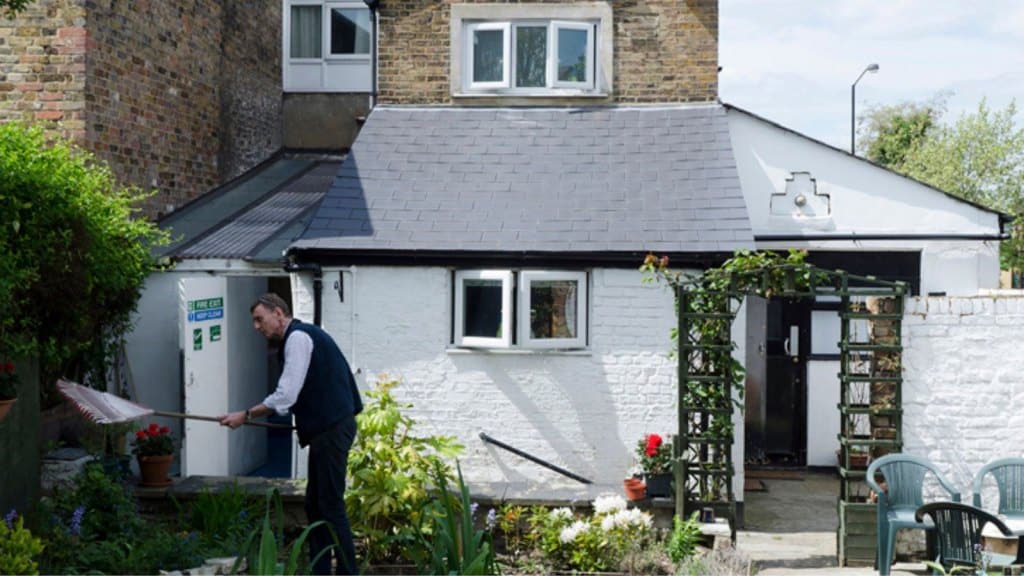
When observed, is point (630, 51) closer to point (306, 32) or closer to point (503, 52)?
point (503, 52)

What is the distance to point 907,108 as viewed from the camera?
45219 millimetres

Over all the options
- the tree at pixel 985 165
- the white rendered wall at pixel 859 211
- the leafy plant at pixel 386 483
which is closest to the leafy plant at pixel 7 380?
the leafy plant at pixel 386 483

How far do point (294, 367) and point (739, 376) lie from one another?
13.9ft

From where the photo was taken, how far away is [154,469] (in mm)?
9773

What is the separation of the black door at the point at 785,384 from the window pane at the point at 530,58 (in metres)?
4.01

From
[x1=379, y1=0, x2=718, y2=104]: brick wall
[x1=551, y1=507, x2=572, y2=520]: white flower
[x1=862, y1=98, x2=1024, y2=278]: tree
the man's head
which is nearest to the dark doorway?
[x1=379, y1=0, x2=718, y2=104]: brick wall

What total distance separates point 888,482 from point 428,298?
4832 millimetres

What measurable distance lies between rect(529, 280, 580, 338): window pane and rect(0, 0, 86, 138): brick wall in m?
5.53

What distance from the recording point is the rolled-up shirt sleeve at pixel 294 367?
7025 millimetres

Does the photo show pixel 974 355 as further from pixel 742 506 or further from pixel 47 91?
pixel 47 91

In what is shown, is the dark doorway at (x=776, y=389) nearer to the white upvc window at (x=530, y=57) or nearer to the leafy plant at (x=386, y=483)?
the white upvc window at (x=530, y=57)

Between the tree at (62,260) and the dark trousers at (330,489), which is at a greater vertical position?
the tree at (62,260)

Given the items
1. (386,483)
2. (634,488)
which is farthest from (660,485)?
(386,483)

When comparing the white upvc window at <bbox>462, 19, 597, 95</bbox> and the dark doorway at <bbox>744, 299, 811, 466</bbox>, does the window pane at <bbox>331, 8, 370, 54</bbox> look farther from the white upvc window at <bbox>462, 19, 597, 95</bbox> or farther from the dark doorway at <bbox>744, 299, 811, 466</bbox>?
the dark doorway at <bbox>744, 299, 811, 466</bbox>
